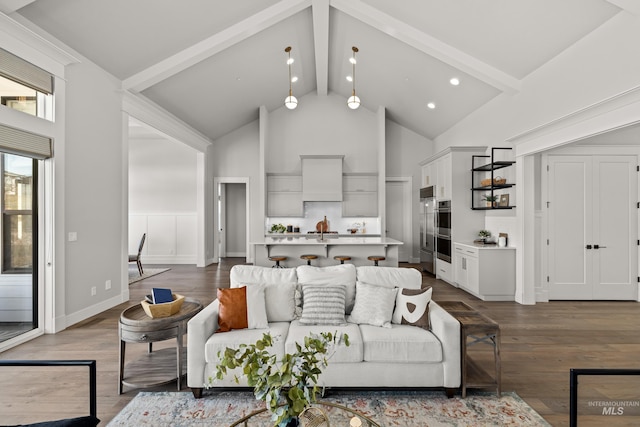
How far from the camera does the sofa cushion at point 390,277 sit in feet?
9.88

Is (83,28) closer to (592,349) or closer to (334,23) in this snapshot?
(334,23)

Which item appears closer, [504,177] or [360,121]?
[504,177]

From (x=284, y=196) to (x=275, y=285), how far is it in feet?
18.6

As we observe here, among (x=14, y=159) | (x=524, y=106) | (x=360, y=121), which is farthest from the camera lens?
(x=360, y=121)

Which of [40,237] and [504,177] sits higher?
[504,177]

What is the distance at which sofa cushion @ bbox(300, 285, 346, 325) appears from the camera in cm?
273

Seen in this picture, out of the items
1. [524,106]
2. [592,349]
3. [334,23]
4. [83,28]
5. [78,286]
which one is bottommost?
[592,349]

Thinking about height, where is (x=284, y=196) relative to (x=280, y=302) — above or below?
above

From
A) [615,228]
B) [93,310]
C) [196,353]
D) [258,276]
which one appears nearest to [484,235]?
[615,228]

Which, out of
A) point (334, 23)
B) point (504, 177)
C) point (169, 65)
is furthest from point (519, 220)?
point (169, 65)

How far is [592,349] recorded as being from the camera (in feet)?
11.0

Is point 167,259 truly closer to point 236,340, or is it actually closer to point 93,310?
point 93,310

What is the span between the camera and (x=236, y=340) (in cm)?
245

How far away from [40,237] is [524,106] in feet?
20.7
